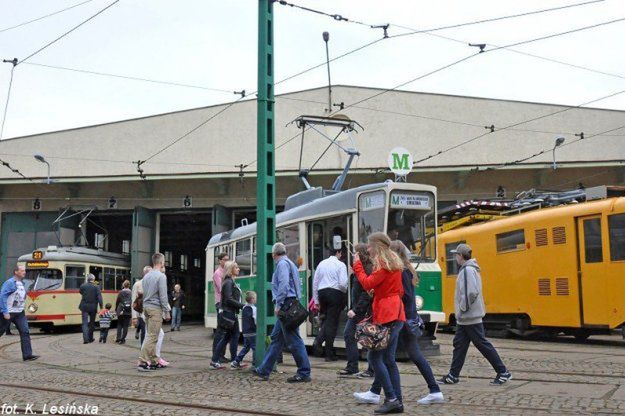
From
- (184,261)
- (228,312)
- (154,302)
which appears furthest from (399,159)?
(184,261)

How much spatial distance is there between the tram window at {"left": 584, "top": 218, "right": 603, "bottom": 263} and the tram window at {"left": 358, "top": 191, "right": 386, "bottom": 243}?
17.7 feet

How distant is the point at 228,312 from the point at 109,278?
1874 cm

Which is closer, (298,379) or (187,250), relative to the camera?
(298,379)

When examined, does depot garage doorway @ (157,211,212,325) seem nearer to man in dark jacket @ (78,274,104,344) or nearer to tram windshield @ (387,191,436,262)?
man in dark jacket @ (78,274,104,344)

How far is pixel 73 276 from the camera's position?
24328mm

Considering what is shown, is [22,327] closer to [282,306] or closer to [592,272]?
[282,306]

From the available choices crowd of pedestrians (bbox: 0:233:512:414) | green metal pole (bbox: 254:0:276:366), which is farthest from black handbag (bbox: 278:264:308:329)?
green metal pole (bbox: 254:0:276:366)

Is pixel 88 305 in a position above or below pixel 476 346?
above

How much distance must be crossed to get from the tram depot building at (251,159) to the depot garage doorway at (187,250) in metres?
2.39

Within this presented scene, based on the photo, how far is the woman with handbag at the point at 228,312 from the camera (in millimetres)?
10250

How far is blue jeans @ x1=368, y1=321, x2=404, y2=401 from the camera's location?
21.2ft

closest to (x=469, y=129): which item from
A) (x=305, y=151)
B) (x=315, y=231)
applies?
(x=305, y=151)

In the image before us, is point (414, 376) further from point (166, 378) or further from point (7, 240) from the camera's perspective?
point (7, 240)

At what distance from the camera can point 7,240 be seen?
3209 cm
